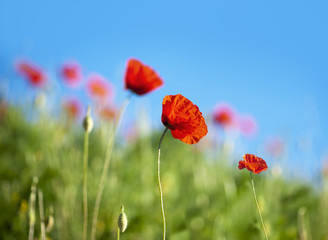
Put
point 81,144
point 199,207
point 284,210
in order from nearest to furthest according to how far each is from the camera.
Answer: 1. point 199,207
2. point 284,210
3. point 81,144

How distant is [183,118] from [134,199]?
1.14 metres

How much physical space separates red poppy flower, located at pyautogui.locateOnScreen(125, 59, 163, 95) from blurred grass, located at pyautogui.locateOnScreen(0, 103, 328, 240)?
0.46 metres

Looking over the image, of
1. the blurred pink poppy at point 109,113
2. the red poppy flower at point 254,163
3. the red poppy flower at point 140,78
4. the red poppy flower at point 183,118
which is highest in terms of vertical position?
the blurred pink poppy at point 109,113

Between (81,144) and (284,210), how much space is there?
4.42 ft

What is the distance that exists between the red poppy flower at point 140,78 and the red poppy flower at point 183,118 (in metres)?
0.25

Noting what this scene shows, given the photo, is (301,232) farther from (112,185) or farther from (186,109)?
(112,185)

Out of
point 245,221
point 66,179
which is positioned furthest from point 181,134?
point 66,179

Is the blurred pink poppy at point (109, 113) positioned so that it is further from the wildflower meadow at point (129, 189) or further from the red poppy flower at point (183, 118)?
the red poppy flower at point (183, 118)

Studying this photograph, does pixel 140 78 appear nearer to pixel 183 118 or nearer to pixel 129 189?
pixel 183 118

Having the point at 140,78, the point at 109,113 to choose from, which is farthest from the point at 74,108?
the point at 140,78

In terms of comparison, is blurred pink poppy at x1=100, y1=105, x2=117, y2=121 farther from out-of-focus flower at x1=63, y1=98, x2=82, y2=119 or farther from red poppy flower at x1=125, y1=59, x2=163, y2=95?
red poppy flower at x1=125, y1=59, x2=163, y2=95

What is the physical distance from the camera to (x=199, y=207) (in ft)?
4.89

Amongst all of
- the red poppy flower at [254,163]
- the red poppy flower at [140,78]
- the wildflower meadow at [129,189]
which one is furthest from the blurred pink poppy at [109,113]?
the red poppy flower at [254,163]

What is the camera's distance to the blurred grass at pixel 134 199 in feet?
4.38
